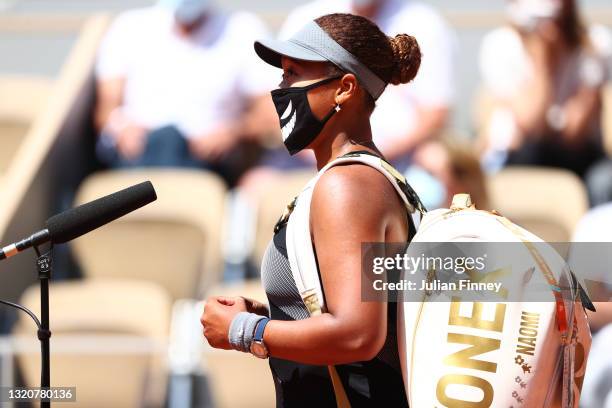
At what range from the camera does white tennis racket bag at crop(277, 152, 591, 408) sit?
2.14 meters

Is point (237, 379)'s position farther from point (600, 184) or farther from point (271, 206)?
point (600, 184)

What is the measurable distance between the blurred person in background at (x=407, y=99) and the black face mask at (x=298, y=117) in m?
3.15

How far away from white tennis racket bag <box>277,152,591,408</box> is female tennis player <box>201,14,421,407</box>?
49 mm

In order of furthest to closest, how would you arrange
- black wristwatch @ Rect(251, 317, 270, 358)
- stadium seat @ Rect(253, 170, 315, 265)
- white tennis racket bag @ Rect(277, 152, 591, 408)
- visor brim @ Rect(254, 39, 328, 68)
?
stadium seat @ Rect(253, 170, 315, 265)
visor brim @ Rect(254, 39, 328, 68)
black wristwatch @ Rect(251, 317, 270, 358)
white tennis racket bag @ Rect(277, 152, 591, 408)

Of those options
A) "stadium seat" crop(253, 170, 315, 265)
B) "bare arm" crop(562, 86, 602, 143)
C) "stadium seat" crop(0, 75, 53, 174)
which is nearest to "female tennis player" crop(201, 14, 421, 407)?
"stadium seat" crop(253, 170, 315, 265)

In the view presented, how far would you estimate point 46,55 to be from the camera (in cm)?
730

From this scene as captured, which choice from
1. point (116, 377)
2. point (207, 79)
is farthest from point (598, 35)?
point (116, 377)

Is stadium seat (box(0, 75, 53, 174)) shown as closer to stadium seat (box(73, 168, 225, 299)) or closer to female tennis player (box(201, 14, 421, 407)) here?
stadium seat (box(73, 168, 225, 299))

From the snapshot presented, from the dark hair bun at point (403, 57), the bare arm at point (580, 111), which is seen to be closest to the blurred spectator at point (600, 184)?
the bare arm at point (580, 111)

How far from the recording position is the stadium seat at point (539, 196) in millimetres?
5453

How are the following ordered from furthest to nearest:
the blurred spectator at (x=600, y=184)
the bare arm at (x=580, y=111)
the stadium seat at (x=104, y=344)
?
1. the bare arm at (x=580, y=111)
2. the blurred spectator at (x=600, y=184)
3. the stadium seat at (x=104, y=344)

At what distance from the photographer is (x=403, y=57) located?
2.42 metres

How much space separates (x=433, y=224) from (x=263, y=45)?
55 cm

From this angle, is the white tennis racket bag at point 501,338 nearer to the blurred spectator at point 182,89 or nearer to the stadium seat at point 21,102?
the blurred spectator at point 182,89
